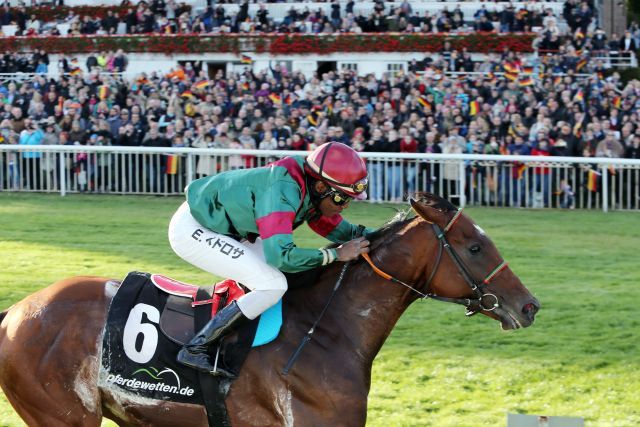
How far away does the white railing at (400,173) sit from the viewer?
49.8ft

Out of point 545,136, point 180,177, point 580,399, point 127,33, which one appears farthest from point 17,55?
point 580,399

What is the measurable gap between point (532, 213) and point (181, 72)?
963 cm

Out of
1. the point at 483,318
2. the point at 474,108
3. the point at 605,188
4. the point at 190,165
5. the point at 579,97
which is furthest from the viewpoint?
the point at 474,108

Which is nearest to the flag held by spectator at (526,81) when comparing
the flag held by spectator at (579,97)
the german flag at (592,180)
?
the flag held by spectator at (579,97)

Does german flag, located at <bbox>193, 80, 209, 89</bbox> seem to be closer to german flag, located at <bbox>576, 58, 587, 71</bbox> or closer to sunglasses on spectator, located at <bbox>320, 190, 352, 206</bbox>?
german flag, located at <bbox>576, 58, 587, 71</bbox>

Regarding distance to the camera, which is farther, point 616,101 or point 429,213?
point 616,101

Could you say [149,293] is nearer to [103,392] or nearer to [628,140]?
[103,392]

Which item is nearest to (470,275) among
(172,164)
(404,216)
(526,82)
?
(404,216)

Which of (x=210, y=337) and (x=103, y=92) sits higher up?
(x=103, y=92)

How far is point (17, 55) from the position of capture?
2759 cm

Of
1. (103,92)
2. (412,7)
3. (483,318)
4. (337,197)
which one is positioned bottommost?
(483,318)

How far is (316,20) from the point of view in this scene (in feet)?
95.2

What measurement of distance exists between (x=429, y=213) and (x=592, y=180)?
10417 mm

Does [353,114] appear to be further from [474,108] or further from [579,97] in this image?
[579,97]
